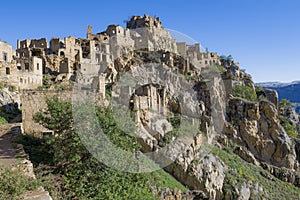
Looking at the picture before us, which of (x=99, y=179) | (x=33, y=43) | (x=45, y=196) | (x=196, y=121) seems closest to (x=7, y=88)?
(x=99, y=179)

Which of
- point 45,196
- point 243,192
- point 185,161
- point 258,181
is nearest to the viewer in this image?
point 45,196

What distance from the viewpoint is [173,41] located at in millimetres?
51812

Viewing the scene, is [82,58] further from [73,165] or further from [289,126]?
[289,126]

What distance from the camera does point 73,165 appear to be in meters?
9.70

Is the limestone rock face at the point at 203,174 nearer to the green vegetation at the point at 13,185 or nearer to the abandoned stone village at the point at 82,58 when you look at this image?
the abandoned stone village at the point at 82,58

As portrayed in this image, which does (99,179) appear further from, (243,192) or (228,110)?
(228,110)

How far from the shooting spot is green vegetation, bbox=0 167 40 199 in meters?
6.38

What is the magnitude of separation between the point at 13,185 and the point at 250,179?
2792 centimetres

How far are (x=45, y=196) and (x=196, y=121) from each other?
27.3 m

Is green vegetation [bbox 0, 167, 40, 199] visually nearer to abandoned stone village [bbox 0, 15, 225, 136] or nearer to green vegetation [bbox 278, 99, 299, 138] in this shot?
abandoned stone village [bbox 0, 15, 225, 136]

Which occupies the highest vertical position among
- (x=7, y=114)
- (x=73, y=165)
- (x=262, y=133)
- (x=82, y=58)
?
(x=82, y=58)

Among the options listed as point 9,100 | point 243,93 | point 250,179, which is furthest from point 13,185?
point 243,93

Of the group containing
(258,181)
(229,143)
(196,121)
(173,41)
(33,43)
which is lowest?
(258,181)

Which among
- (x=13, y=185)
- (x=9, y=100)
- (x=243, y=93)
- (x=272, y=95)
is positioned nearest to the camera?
(x=13, y=185)
